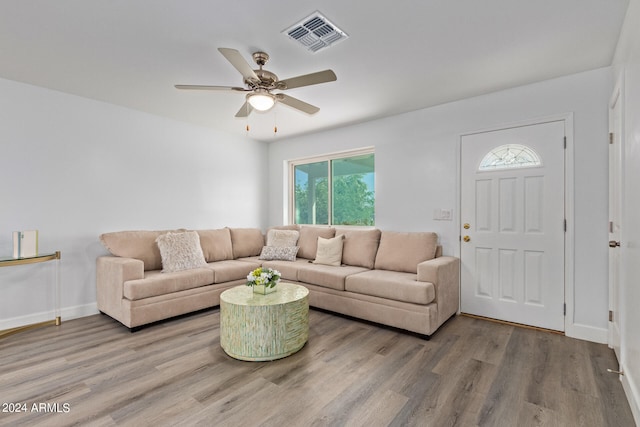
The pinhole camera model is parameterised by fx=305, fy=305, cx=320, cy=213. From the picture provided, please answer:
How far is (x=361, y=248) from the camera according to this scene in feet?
12.8

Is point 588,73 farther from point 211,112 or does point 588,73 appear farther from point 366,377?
point 211,112

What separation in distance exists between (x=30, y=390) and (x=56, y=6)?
2449 millimetres

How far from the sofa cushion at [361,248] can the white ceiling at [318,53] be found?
65.4 inches

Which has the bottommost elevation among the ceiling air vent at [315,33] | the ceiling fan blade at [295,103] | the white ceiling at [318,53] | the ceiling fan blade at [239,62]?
the ceiling fan blade at [295,103]

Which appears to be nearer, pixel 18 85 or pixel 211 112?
pixel 18 85

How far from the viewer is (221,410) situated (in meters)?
1.78

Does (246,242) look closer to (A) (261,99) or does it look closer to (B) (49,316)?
(B) (49,316)

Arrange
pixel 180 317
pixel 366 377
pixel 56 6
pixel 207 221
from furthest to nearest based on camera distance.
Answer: pixel 207 221 → pixel 180 317 → pixel 366 377 → pixel 56 6

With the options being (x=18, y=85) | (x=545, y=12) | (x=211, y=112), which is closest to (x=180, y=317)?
(x=211, y=112)

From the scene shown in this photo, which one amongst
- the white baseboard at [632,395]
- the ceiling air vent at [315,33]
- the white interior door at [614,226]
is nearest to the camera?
the white baseboard at [632,395]

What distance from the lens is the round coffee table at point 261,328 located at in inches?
93.7

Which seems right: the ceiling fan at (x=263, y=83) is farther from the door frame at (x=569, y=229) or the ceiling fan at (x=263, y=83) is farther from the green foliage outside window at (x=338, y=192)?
the door frame at (x=569, y=229)

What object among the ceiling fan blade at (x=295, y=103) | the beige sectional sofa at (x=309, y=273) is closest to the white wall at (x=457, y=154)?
the beige sectional sofa at (x=309, y=273)

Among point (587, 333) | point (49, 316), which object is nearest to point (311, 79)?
point (587, 333)
